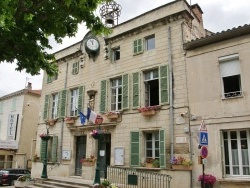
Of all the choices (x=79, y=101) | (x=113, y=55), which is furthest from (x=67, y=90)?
(x=113, y=55)

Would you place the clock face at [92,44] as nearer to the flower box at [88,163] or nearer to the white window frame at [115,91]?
the white window frame at [115,91]

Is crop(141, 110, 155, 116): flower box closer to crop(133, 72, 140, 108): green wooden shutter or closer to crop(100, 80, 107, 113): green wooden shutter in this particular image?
crop(133, 72, 140, 108): green wooden shutter

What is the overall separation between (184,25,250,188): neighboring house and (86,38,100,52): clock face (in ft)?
22.1

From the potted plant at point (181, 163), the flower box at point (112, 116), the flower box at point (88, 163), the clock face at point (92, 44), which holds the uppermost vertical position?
the clock face at point (92, 44)

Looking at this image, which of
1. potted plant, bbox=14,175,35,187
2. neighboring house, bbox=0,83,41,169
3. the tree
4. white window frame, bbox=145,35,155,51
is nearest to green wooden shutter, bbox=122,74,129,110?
white window frame, bbox=145,35,155,51

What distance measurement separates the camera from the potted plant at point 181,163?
11.9 meters

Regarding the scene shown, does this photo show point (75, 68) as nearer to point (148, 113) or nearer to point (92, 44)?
point (92, 44)

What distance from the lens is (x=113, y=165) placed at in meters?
14.8

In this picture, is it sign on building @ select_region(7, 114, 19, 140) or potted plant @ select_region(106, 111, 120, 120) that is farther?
sign on building @ select_region(7, 114, 19, 140)

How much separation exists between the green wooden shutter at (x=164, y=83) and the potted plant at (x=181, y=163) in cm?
268

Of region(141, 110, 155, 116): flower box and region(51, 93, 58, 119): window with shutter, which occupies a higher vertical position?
region(51, 93, 58, 119): window with shutter

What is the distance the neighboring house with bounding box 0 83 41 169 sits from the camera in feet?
88.3

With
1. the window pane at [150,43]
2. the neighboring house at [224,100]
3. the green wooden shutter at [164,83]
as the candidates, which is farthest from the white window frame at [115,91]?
the neighboring house at [224,100]

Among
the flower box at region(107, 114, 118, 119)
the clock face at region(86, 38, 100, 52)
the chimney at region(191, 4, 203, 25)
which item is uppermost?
the chimney at region(191, 4, 203, 25)
